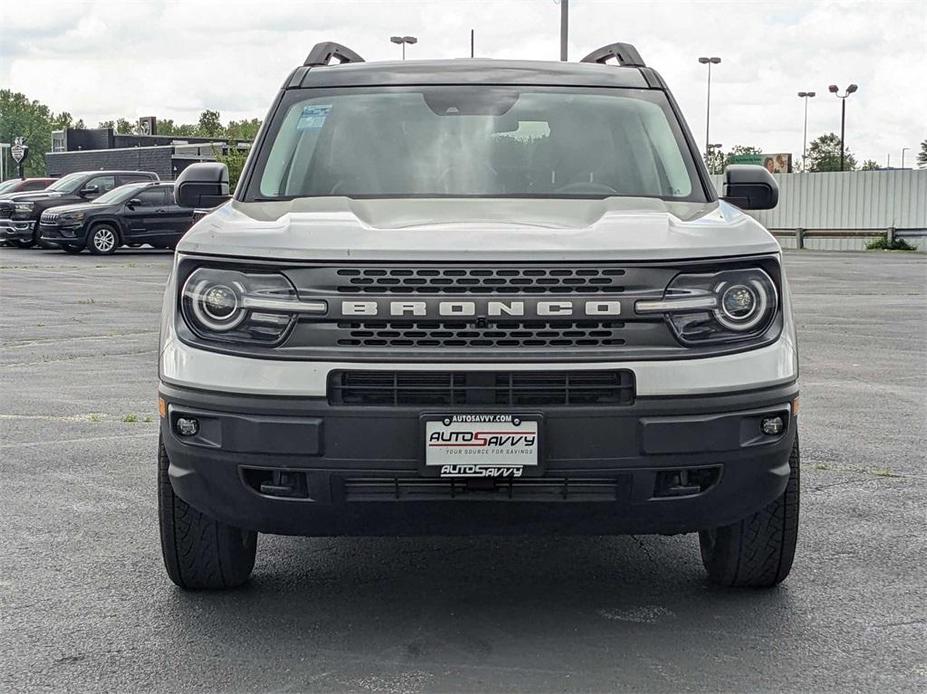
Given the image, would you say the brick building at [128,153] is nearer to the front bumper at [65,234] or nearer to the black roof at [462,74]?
the front bumper at [65,234]

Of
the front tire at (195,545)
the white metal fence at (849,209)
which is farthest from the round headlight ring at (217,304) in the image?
the white metal fence at (849,209)

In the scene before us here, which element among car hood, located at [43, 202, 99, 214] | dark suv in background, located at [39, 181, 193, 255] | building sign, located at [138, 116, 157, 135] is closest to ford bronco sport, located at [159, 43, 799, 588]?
dark suv in background, located at [39, 181, 193, 255]

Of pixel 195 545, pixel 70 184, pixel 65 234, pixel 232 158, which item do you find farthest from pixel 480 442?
pixel 232 158

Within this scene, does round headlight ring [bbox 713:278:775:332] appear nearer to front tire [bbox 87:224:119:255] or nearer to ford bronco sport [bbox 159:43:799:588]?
ford bronco sport [bbox 159:43:799:588]

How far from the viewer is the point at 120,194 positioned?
28734 mm

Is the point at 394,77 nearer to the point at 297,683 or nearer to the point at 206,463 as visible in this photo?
the point at 206,463

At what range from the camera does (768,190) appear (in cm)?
557

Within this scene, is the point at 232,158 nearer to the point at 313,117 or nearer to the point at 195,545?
the point at 313,117

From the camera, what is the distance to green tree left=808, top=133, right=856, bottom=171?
11744 cm

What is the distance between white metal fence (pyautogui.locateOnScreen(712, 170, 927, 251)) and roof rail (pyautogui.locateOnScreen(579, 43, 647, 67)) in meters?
38.1

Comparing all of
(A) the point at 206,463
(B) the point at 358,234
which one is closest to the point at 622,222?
(B) the point at 358,234

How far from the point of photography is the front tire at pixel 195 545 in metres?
4.43

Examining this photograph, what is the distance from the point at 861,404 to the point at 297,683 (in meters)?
6.06

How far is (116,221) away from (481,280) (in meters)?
25.7
